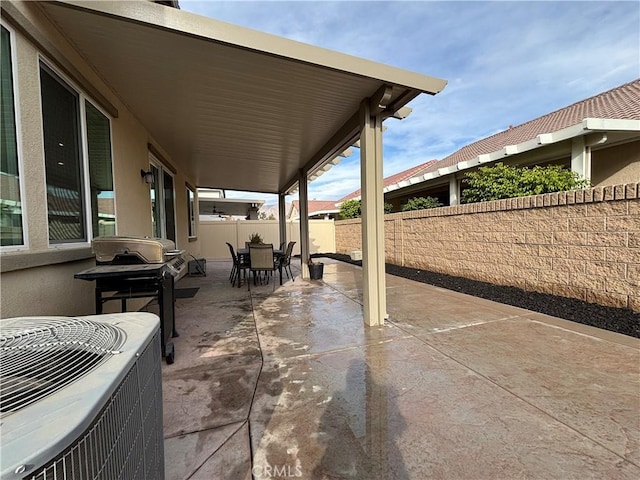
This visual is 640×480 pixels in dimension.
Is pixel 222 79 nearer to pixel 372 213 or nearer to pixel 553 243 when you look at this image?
pixel 372 213

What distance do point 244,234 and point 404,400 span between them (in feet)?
40.6

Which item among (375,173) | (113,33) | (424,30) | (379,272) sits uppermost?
(424,30)

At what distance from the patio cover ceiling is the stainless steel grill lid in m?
1.81

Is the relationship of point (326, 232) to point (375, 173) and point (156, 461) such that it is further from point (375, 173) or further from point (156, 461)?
point (156, 461)

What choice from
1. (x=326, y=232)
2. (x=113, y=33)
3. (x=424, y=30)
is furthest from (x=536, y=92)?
(x=113, y=33)

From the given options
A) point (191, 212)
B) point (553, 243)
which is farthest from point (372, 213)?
point (191, 212)

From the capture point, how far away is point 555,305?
431cm

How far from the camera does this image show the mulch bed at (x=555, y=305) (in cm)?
353

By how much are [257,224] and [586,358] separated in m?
12.6

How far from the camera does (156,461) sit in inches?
46.1

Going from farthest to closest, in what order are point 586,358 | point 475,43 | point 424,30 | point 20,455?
point 475,43 → point 424,30 → point 586,358 → point 20,455

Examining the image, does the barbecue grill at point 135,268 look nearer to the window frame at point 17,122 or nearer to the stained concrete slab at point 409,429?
the window frame at point 17,122

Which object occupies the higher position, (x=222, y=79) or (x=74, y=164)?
(x=222, y=79)

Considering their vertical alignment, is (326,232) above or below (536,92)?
below
